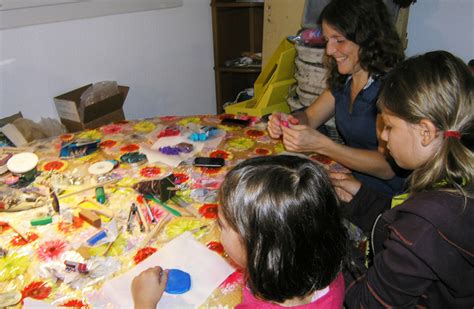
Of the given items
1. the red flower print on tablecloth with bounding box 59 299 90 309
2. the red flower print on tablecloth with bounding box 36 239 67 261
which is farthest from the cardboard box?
the red flower print on tablecloth with bounding box 59 299 90 309

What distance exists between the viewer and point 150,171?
135 centimetres

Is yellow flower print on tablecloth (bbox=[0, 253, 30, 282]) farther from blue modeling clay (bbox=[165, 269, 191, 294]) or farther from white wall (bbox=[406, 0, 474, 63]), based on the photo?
white wall (bbox=[406, 0, 474, 63])

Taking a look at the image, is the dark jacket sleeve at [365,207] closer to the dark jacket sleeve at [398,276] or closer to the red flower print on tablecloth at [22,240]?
the dark jacket sleeve at [398,276]

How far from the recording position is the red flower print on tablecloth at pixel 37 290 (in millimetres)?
873

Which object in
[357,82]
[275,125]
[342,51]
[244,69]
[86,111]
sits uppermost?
[342,51]

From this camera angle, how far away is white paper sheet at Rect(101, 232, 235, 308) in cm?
86

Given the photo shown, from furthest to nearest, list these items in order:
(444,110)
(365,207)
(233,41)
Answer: (233,41) → (365,207) → (444,110)

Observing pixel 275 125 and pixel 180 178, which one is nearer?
pixel 180 178

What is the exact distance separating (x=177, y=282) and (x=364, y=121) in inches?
39.8

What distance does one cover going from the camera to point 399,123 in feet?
3.02

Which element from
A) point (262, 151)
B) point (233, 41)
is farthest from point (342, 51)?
point (233, 41)

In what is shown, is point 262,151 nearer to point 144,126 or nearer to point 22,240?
point 144,126

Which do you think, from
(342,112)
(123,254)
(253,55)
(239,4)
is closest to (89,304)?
(123,254)

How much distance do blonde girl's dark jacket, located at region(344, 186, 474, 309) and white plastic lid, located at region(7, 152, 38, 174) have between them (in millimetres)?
1098
